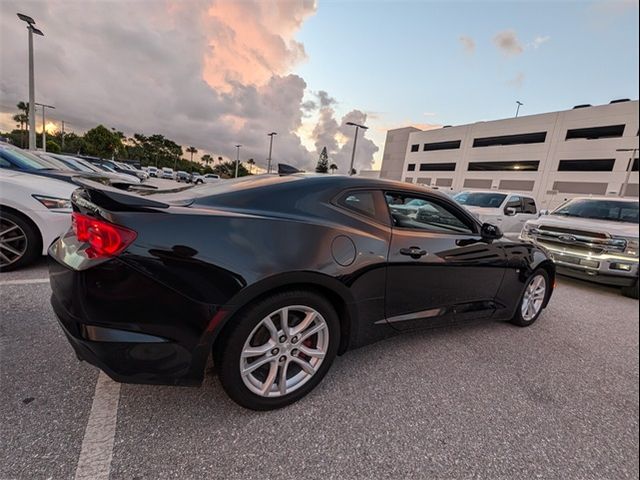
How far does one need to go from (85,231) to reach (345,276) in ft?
4.85

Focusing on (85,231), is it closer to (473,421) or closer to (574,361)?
(473,421)

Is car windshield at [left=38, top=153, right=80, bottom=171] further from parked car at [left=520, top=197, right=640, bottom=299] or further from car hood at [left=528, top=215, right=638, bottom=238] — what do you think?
car hood at [left=528, top=215, right=638, bottom=238]

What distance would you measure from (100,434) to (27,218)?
313 centimetres

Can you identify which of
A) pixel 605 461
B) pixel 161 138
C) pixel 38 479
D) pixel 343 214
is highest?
pixel 161 138

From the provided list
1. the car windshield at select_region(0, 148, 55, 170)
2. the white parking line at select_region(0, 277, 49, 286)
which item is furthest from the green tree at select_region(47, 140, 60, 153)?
the white parking line at select_region(0, 277, 49, 286)

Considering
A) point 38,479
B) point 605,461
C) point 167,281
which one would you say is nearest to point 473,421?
point 605,461

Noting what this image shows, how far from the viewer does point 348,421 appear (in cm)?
191

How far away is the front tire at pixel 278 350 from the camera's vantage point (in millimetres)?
1770

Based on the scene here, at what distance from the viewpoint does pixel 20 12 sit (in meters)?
4.02

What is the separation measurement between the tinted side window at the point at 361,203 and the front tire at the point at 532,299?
7.21 feet

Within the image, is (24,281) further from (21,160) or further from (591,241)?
(591,241)

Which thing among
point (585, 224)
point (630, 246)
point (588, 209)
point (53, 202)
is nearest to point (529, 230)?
point (588, 209)

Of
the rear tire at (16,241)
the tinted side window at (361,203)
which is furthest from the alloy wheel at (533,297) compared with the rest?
the rear tire at (16,241)

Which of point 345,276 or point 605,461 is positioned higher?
point 345,276
